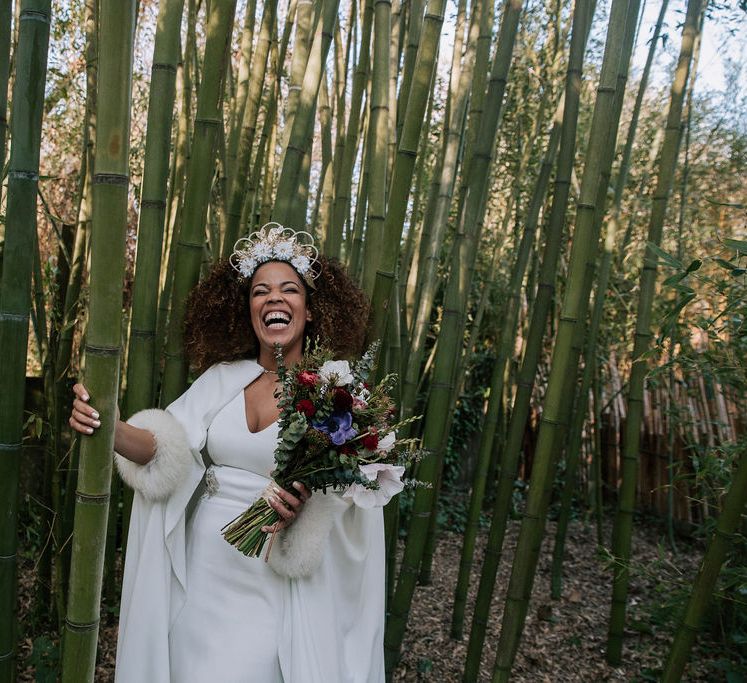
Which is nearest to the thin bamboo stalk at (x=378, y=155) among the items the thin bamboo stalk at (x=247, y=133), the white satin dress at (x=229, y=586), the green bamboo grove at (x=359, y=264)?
the green bamboo grove at (x=359, y=264)

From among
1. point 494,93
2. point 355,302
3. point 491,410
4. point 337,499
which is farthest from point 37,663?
point 494,93

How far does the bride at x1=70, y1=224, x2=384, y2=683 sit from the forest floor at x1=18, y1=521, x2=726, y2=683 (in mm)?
647

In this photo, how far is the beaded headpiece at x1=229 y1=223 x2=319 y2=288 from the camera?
5.62ft

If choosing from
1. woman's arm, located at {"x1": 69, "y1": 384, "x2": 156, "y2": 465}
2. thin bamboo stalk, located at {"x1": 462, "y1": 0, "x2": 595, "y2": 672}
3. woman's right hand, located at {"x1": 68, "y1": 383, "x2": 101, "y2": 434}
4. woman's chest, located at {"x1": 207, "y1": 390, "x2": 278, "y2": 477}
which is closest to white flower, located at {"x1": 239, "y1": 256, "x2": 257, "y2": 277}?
woman's chest, located at {"x1": 207, "y1": 390, "x2": 278, "y2": 477}

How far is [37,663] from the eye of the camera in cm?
191

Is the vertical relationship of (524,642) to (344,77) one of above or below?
below

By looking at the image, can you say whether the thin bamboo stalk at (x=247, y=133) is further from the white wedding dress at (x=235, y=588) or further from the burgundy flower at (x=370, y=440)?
the burgundy flower at (x=370, y=440)

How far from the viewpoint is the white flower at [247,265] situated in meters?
1.74

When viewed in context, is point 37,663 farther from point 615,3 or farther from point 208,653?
point 615,3

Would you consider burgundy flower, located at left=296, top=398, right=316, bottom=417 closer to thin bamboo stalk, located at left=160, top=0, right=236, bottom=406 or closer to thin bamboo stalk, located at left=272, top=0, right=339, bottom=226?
thin bamboo stalk, located at left=160, top=0, right=236, bottom=406

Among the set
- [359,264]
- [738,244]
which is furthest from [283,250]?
[738,244]

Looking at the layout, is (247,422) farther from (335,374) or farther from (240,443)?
(335,374)

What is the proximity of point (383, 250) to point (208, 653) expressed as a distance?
0.95m

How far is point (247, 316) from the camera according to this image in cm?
184
